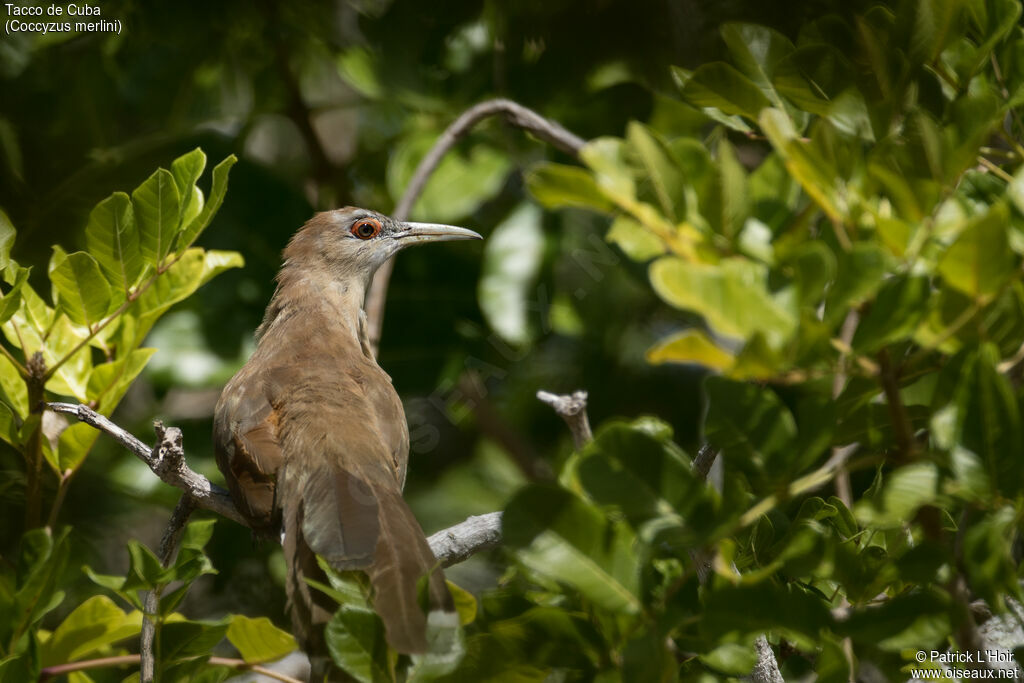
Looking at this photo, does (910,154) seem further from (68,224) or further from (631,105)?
(68,224)

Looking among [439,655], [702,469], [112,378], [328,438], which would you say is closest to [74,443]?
[112,378]

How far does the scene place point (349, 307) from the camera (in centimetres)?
497

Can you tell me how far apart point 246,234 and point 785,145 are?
3931mm

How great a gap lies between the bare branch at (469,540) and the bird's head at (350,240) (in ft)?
8.00

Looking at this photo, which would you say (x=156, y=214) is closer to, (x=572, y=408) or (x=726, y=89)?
(x=572, y=408)

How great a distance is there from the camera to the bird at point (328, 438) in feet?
7.91

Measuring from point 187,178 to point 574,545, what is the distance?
1620 mm

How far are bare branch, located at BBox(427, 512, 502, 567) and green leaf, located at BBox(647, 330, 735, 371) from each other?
48.9 inches

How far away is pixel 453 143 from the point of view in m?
4.64

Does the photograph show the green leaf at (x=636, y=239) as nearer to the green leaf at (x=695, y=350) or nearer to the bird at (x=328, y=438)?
the green leaf at (x=695, y=350)

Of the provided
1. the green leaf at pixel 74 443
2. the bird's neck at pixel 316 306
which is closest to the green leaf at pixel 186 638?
the green leaf at pixel 74 443

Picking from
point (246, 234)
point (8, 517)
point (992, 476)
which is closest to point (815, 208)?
point (992, 476)

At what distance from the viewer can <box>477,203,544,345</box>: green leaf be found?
474 cm

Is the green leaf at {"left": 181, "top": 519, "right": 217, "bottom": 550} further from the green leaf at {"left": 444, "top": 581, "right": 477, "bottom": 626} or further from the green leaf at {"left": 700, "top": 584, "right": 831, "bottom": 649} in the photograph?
the green leaf at {"left": 700, "top": 584, "right": 831, "bottom": 649}
